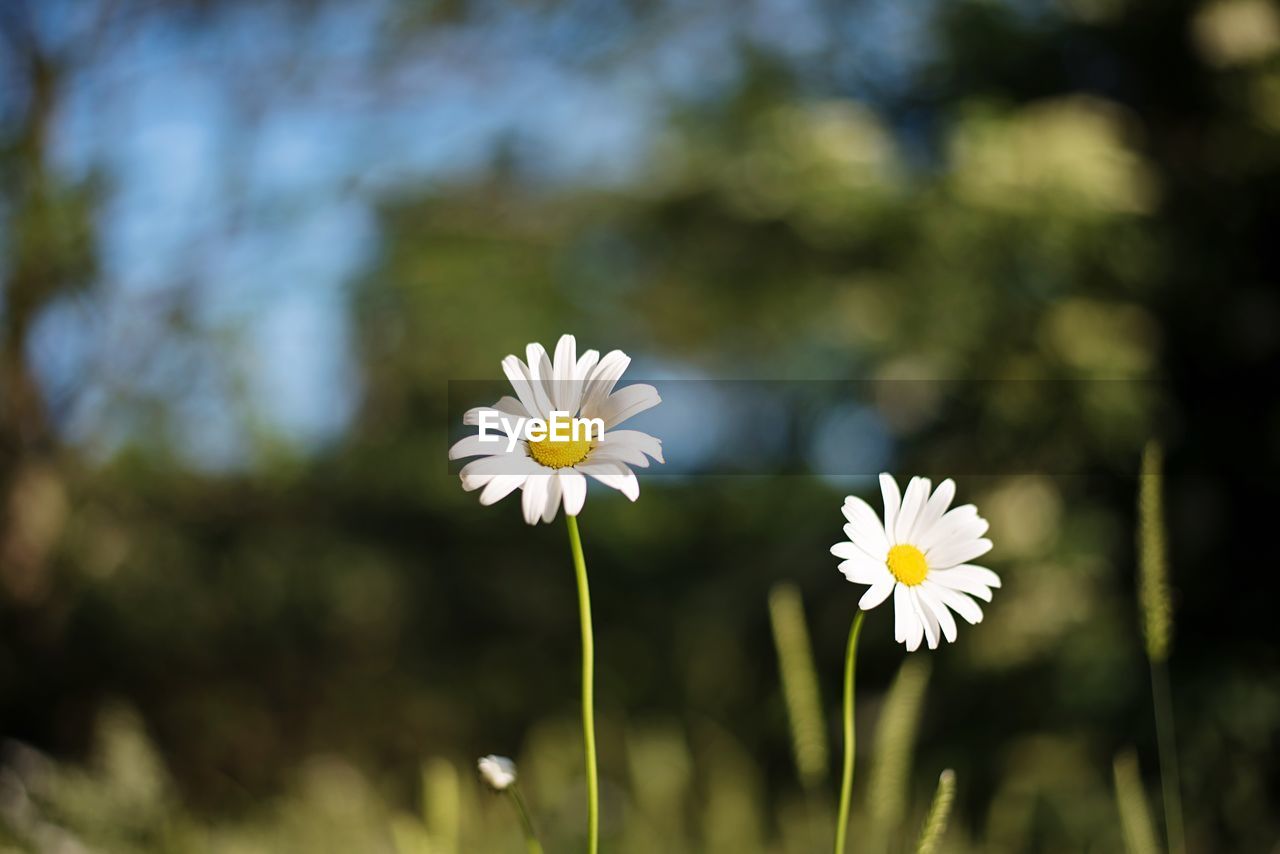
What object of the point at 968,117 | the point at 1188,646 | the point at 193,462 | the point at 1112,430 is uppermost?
the point at 968,117

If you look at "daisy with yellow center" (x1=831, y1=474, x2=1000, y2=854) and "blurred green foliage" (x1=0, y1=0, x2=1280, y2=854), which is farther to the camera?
"blurred green foliage" (x1=0, y1=0, x2=1280, y2=854)

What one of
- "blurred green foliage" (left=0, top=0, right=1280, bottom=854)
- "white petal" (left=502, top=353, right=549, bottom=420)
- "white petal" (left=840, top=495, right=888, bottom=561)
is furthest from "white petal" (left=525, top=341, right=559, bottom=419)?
"blurred green foliage" (left=0, top=0, right=1280, bottom=854)

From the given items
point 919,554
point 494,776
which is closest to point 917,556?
point 919,554

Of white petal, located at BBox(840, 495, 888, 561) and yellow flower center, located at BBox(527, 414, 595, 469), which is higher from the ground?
yellow flower center, located at BBox(527, 414, 595, 469)

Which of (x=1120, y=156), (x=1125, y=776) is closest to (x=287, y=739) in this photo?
(x=1120, y=156)

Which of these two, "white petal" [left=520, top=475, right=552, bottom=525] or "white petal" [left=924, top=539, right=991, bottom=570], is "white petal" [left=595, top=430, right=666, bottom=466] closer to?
"white petal" [left=520, top=475, right=552, bottom=525]

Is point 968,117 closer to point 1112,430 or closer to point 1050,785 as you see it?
point 1112,430

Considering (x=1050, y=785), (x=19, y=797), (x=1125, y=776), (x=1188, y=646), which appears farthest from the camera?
(x=1188, y=646)
